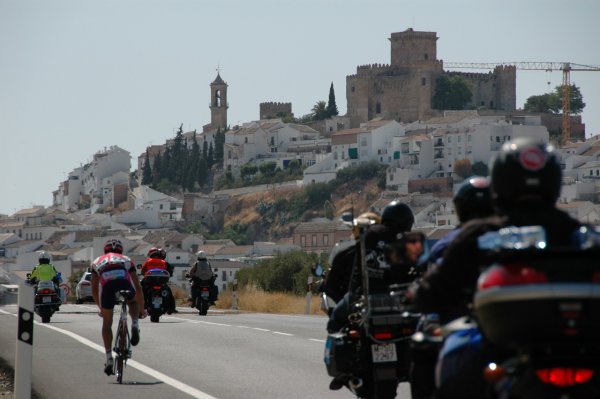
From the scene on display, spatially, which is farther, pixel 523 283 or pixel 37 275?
pixel 37 275

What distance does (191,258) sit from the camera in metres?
165

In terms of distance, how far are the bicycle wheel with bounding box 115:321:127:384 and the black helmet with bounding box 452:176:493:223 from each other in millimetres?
7415

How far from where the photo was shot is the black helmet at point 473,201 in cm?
776

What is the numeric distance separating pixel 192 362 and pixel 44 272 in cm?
1229

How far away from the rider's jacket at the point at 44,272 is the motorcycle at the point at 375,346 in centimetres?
1891

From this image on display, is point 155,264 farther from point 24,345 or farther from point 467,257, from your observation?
point 467,257

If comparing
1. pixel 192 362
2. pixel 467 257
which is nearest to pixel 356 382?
pixel 467 257

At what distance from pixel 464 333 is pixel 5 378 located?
10505mm

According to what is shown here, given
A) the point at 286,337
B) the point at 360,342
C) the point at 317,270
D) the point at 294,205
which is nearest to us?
the point at 360,342

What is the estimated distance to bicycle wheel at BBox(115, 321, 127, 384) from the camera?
14.6 m

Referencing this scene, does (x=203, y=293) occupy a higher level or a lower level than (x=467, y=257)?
lower

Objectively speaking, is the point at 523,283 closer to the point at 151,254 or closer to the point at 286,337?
the point at 286,337

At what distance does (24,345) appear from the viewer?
461 inches

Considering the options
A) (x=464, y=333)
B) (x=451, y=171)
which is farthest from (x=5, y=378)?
(x=451, y=171)
